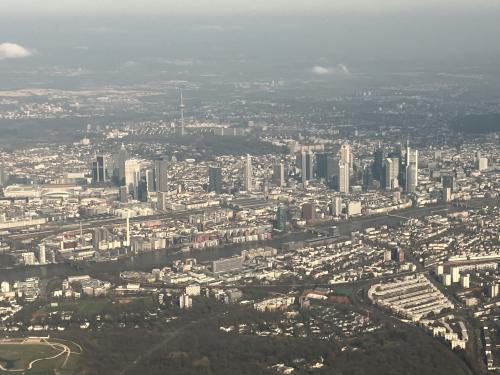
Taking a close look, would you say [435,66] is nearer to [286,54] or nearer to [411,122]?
[286,54]

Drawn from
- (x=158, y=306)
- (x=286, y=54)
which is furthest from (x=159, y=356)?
(x=286, y=54)

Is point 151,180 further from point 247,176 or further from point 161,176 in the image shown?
point 247,176

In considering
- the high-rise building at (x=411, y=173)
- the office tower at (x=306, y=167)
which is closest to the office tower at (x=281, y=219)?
the high-rise building at (x=411, y=173)

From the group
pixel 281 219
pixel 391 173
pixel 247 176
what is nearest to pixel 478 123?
pixel 391 173

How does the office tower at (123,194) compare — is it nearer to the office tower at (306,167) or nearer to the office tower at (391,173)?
the office tower at (306,167)

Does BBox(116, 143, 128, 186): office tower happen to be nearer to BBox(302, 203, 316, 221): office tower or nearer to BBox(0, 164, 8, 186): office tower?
BBox(0, 164, 8, 186): office tower

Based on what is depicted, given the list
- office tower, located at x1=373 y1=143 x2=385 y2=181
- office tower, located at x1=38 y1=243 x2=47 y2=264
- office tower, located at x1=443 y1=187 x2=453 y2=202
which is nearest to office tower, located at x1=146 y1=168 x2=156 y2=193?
office tower, located at x1=373 y1=143 x2=385 y2=181
